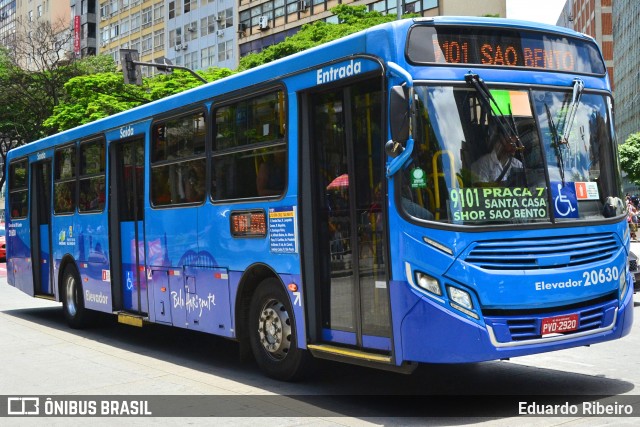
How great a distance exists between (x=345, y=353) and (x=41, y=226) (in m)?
9.60

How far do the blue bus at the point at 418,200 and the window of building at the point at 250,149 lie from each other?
0.9 inches

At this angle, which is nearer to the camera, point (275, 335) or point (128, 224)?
point (275, 335)

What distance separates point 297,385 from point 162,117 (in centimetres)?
421

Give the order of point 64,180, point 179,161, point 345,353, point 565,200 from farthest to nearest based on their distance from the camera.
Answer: point 64,180
point 179,161
point 345,353
point 565,200

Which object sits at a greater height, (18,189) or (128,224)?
(18,189)

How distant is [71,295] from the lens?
48.5ft

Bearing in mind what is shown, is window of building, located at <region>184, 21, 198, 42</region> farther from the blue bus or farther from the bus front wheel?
the blue bus

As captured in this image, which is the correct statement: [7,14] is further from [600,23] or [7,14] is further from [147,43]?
[600,23]

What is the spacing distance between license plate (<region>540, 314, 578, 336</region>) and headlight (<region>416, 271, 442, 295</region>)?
92 centimetres

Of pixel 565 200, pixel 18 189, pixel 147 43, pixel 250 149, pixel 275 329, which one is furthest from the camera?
pixel 147 43

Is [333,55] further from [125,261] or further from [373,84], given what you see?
[125,261]

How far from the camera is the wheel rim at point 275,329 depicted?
29.3ft

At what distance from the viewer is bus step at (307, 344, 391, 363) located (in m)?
7.44

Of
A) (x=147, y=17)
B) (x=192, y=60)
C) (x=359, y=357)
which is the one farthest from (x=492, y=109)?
(x=147, y=17)
